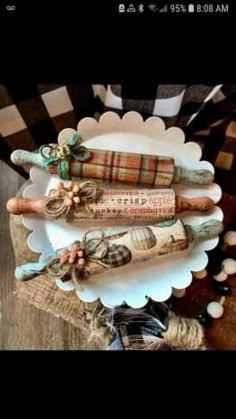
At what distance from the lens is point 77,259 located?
77cm

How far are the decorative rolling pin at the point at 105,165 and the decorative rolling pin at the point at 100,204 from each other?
24 mm

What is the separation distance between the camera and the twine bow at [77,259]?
2.52 feet

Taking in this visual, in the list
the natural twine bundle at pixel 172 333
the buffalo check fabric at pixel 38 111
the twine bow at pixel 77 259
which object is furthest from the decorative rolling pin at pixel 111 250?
the buffalo check fabric at pixel 38 111

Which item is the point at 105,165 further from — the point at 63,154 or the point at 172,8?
the point at 172,8

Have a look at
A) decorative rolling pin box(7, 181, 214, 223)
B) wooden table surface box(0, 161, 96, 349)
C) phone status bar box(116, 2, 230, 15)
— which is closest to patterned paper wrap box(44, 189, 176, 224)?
decorative rolling pin box(7, 181, 214, 223)

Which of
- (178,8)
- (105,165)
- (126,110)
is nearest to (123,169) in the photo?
(105,165)

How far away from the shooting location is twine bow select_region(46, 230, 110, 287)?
0.77m

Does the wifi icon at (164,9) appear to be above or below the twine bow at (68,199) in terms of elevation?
above

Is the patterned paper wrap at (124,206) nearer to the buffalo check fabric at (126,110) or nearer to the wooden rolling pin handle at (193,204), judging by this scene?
the wooden rolling pin handle at (193,204)

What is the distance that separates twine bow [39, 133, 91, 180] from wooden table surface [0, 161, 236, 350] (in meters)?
0.12
